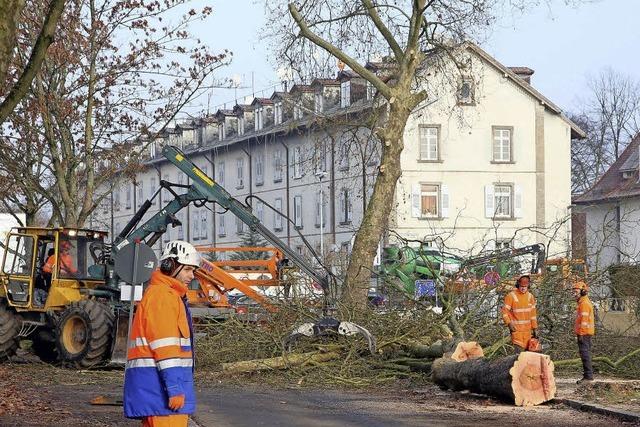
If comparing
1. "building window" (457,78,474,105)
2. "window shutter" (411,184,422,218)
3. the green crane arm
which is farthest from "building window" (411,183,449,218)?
the green crane arm

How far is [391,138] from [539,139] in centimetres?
3155

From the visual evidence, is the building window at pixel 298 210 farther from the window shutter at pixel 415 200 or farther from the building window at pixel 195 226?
the building window at pixel 195 226

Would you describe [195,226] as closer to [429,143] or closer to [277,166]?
[277,166]

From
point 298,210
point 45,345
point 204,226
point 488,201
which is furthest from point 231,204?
point 204,226

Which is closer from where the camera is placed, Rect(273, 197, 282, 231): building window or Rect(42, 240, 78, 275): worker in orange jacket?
Rect(42, 240, 78, 275): worker in orange jacket

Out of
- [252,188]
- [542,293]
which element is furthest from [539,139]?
[542,293]

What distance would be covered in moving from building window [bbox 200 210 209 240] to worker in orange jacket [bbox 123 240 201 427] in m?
67.3

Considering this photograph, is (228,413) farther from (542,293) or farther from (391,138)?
(391,138)

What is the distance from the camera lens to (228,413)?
15.7 m

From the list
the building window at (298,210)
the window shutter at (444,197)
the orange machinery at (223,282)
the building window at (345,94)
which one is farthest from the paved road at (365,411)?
the building window at (298,210)

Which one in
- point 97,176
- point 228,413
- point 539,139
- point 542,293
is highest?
point 539,139

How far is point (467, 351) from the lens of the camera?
19000 millimetres

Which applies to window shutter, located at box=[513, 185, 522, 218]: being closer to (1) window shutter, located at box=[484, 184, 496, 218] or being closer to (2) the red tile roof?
(1) window shutter, located at box=[484, 184, 496, 218]

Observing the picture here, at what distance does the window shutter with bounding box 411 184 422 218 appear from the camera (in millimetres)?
58875
